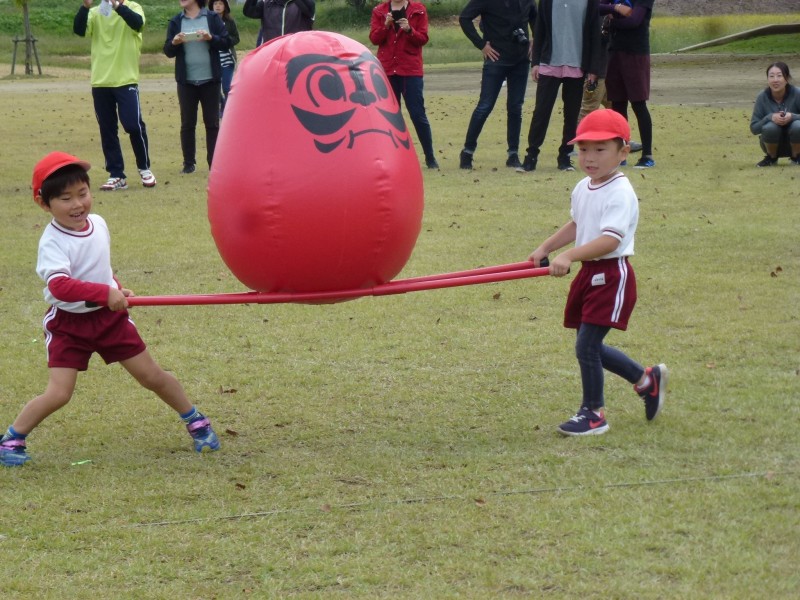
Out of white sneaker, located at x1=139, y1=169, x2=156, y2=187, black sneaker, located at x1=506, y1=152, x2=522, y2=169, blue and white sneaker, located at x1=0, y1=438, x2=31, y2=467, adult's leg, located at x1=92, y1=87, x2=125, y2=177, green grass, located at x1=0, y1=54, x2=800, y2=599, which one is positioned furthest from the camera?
black sneaker, located at x1=506, y1=152, x2=522, y2=169

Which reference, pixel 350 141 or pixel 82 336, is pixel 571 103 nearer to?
pixel 350 141

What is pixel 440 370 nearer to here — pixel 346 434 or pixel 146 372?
pixel 346 434

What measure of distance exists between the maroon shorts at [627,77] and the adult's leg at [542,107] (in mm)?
632

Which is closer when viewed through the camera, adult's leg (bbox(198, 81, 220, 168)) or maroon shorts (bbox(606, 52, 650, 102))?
maroon shorts (bbox(606, 52, 650, 102))

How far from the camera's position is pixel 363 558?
12.8ft

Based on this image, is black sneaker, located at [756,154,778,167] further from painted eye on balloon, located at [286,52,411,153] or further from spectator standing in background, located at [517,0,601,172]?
painted eye on balloon, located at [286,52,411,153]

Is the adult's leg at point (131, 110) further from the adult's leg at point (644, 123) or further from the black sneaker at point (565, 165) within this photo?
the adult's leg at point (644, 123)

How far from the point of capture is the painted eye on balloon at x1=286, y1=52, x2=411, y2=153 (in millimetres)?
4738

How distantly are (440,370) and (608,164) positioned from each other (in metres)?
1.61

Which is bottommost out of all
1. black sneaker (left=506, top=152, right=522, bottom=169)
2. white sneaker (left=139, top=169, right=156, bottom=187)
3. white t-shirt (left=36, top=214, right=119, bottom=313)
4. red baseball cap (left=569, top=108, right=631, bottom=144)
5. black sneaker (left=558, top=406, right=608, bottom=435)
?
black sneaker (left=506, top=152, right=522, bottom=169)

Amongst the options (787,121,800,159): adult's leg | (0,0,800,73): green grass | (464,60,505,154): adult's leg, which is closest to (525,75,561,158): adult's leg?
(464,60,505,154): adult's leg

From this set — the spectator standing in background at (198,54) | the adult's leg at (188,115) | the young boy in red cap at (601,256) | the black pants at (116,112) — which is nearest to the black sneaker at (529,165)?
the spectator standing in background at (198,54)

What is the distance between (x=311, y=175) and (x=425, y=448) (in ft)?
4.16

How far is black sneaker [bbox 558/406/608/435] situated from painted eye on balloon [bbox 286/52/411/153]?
1.42 metres
